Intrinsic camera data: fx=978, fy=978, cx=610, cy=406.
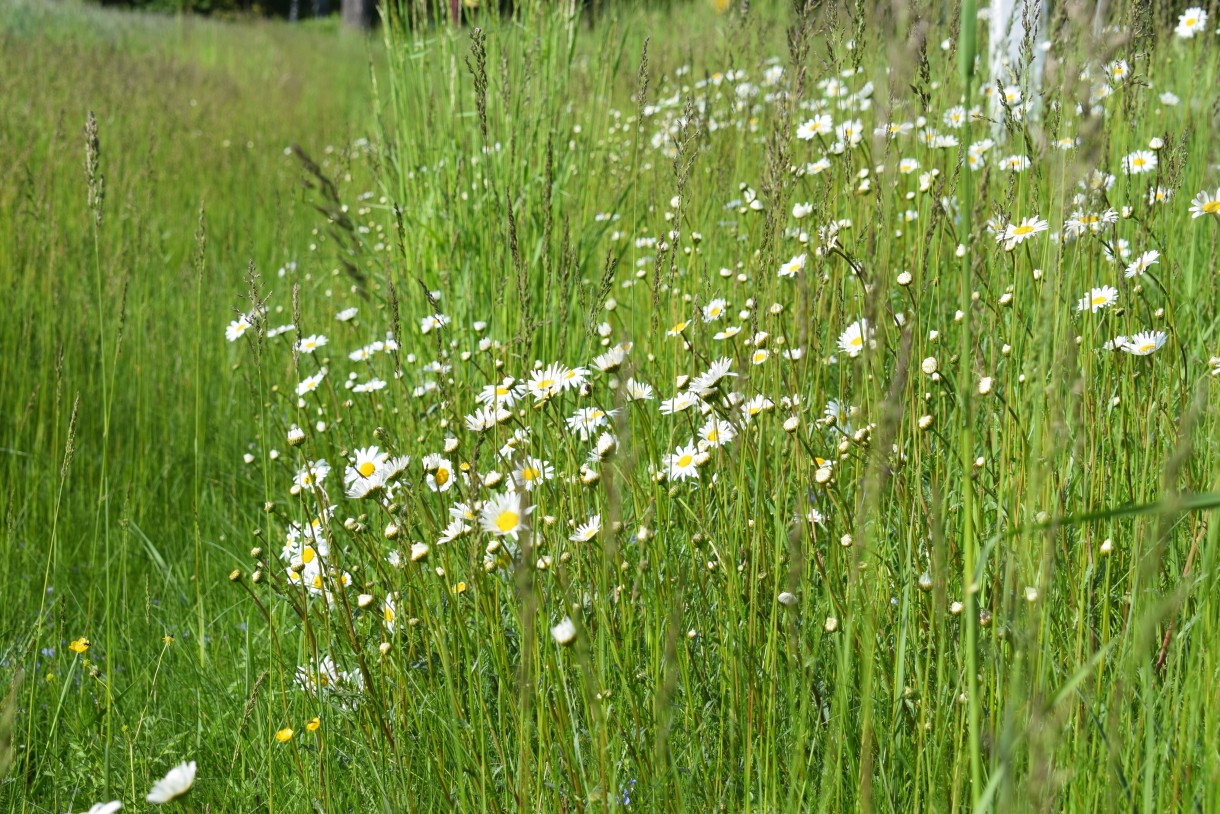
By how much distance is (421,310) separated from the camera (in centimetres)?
276

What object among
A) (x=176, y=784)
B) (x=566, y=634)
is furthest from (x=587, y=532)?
(x=176, y=784)

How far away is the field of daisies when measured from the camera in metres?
1.02

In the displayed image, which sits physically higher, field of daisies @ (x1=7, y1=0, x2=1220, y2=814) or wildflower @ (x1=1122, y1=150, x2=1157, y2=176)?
wildflower @ (x1=1122, y1=150, x2=1157, y2=176)

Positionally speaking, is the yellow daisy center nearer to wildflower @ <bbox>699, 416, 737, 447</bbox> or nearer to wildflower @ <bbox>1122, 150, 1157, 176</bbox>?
wildflower @ <bbox>699, 416, 737, 447</bbox>

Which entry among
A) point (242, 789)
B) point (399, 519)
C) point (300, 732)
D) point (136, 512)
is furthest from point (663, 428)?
point (136, 512)

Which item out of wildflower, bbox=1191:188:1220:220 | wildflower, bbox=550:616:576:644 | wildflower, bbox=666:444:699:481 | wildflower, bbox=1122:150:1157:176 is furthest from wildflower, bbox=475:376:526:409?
wildflower, bbox=1122:150:1157:176

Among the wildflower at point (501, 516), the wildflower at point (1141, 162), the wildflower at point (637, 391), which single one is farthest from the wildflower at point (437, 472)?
the wildflower at point (1141, 162)

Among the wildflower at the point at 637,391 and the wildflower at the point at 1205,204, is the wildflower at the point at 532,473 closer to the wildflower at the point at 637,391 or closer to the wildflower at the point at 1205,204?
the wildflower at the point at 637,391

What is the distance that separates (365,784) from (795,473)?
79 centimetres

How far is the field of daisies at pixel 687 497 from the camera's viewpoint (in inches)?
40.3

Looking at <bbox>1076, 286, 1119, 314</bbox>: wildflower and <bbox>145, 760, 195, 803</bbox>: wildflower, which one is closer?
<bbox>145, 760, 195, 803</bbox>: wildflower

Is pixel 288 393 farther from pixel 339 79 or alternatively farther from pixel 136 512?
pixel 339 79

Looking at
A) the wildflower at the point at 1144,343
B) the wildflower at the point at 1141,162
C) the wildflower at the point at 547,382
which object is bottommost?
the wildflower at the point at 547,382

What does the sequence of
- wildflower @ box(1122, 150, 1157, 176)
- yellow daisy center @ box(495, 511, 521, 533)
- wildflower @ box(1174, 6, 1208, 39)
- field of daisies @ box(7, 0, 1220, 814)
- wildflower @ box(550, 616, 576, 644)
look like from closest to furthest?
wildflower @ box(550, 616, 576, 644) → field of daisies @ box(7, 0, 1220, 814) → yellow daisy center @ box(495, 511, 521, 533) → wildflower @ box(1122, 150, 1157, 176) → wildflower @ box(1174, 6, 1208, 39)
